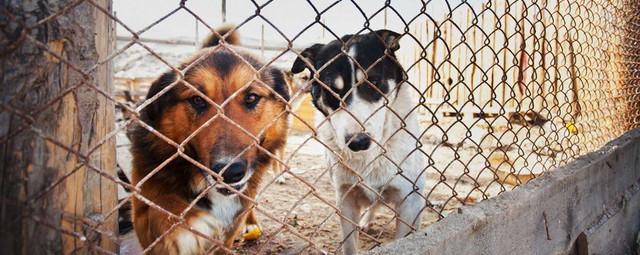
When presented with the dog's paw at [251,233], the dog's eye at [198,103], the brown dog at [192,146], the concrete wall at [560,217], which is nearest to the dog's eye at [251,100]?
the brown dog at [192,146]

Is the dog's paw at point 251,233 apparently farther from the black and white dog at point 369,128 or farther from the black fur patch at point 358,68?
the black fur patch at point 358,68

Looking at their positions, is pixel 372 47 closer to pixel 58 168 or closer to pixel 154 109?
pixel 154 109

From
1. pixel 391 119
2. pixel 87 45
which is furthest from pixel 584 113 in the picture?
pixel 87 45

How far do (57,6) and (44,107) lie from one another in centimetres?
18

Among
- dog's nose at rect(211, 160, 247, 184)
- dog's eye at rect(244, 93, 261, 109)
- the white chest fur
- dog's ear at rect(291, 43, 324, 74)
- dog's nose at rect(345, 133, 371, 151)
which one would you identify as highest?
dog's ear at rect(291, 43, 324, 74)

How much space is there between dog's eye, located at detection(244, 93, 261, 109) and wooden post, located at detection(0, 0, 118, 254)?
4.25 feet

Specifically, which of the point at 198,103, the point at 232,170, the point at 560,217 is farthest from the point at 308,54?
the point at 560,217

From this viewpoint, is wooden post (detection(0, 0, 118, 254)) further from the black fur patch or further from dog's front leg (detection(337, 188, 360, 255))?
dog's front leg (detection(337, 188, 360, 255))

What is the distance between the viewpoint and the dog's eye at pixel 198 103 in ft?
6.83

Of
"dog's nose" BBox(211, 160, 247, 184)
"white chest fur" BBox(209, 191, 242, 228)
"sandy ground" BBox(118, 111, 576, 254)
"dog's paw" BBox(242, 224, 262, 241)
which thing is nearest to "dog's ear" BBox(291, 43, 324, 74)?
"sandy ground" BBox(118, 111, 576, 254)

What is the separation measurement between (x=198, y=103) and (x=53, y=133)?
136 centimetres

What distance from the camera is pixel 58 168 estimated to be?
755 millimetres

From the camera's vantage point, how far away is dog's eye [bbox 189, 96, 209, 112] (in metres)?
2.08

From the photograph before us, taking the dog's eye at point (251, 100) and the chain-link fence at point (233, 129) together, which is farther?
the dog's eye at point (251, 100)
